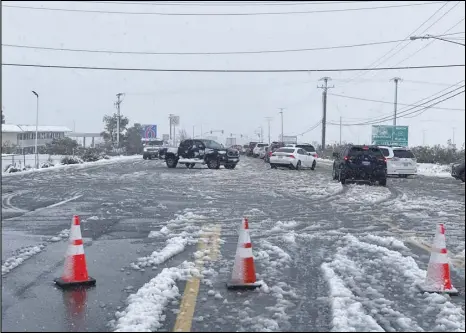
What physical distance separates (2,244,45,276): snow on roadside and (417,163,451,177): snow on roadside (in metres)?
27.6

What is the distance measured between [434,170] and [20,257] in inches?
1296

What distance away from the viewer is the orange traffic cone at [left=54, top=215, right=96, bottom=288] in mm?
6652

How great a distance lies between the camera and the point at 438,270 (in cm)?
601

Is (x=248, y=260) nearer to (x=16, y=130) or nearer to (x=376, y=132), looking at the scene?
(x=376, y=132)

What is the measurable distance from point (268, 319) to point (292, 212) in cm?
855

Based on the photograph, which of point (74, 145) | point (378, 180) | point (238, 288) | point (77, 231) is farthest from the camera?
point (74, 145)

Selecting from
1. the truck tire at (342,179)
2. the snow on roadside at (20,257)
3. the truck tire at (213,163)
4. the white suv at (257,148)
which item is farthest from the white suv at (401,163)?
the white suv at (257,148)

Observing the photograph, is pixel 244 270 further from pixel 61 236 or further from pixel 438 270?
pixel 61 236

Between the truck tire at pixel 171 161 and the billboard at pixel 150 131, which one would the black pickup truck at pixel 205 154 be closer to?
the truck tire at pixel 171 161

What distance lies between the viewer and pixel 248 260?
6.61 metres

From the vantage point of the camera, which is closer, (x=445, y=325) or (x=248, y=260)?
(x=445, y=325)

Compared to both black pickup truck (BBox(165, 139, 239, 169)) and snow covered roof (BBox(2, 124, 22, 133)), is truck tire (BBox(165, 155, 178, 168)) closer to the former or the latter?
black pickup truck (BBox(165, 139, 239, 169))

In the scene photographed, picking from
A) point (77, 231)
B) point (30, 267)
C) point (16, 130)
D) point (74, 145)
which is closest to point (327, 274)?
point (77, 231)

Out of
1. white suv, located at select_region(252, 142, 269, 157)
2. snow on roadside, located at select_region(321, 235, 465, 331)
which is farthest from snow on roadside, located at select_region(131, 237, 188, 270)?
white suv, located at select_region(252, 142, 269, 157)
